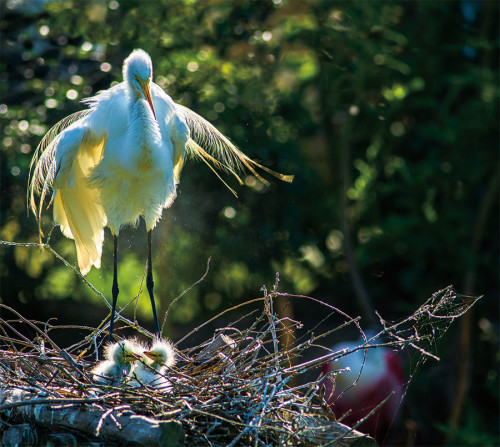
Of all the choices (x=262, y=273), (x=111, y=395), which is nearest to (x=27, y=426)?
(x=111, y=395)

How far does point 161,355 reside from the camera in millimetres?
2266

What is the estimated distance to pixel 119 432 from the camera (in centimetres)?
178

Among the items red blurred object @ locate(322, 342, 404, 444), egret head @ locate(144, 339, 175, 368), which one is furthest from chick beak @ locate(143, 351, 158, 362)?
red blurred object @ locate(322, 342, 404, 444)

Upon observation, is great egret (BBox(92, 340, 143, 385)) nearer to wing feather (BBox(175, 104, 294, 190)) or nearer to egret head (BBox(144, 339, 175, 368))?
egret head (BBox(144, 339, 175, 368))

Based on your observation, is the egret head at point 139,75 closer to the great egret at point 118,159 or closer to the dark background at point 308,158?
the great egret at point 118,159

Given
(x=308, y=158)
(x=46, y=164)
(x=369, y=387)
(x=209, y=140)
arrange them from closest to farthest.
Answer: (x=46, y=164)
(x=209, y=140)
(x=369, y=387)
(x=308, y=158)

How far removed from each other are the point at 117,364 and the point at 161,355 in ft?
0.44

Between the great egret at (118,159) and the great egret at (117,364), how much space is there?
352mm

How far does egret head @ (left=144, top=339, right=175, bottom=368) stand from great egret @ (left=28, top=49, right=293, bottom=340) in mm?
368

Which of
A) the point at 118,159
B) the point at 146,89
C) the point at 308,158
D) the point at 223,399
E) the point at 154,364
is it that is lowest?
the point at 308,158

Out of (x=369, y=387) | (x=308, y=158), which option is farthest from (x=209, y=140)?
(x=308, y=158)

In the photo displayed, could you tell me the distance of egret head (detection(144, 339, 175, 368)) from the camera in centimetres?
225

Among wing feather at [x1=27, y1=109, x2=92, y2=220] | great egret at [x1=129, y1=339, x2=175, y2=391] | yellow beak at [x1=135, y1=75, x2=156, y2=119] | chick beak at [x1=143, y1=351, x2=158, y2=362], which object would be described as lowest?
great egret at [x1=129, y1=339, x2=175, y2=391]

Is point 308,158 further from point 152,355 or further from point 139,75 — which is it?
point 152,355
